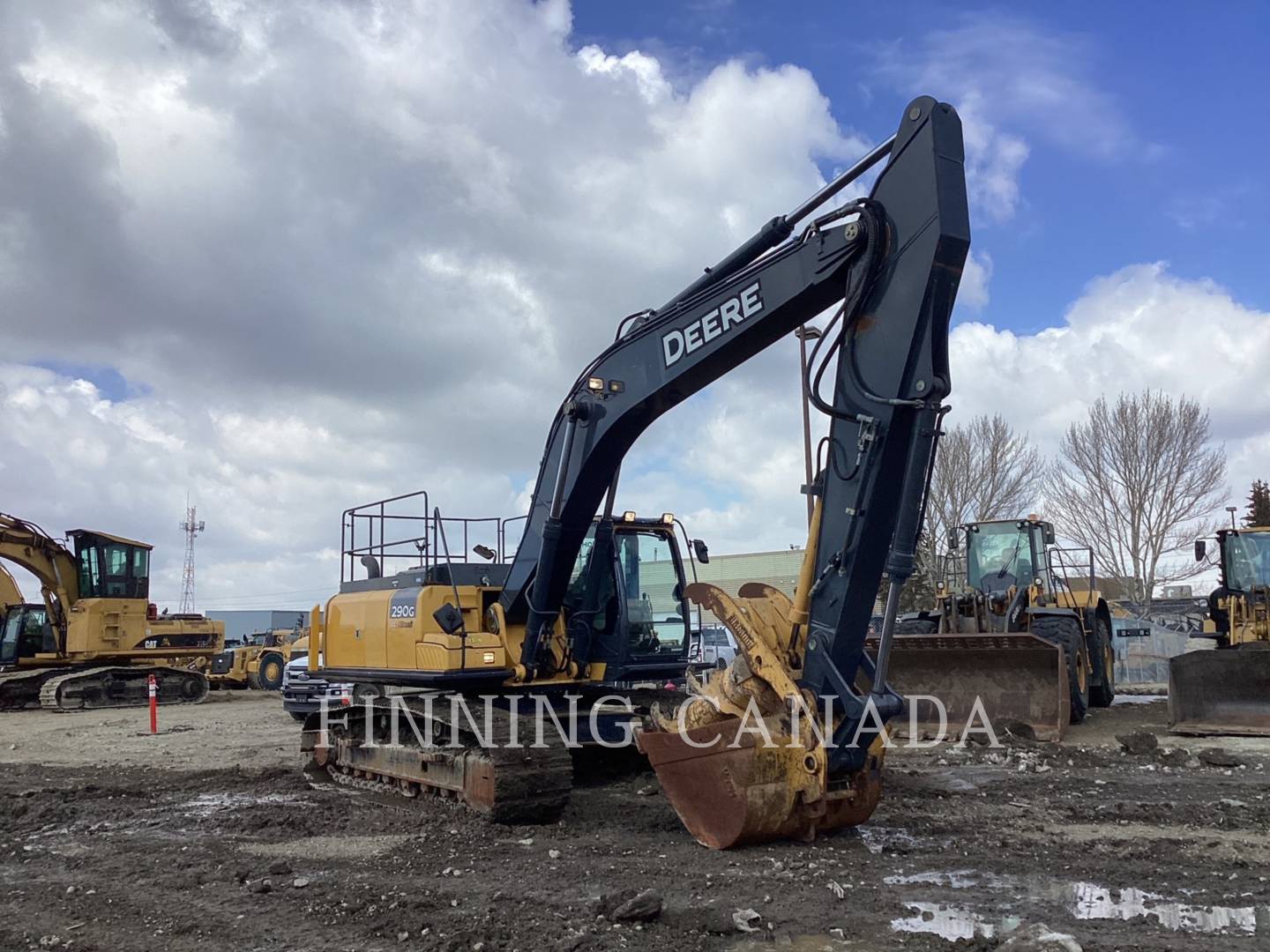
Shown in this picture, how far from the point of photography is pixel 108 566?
2308cm

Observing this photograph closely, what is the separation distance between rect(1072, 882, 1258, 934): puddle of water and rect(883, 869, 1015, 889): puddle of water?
0.42 meters

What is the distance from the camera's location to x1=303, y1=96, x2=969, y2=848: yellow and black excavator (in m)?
6.29

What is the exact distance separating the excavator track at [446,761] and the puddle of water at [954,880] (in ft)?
9.27

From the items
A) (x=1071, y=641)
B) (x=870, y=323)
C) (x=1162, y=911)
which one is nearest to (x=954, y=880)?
(x=1162, y=911)

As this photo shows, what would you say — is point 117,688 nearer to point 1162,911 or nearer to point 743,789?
point 743,789

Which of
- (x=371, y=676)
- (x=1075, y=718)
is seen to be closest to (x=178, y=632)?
(x=371, y=676)

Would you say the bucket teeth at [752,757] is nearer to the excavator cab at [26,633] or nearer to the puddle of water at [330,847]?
the puddle of water at [330,847]

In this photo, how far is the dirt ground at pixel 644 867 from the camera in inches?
206

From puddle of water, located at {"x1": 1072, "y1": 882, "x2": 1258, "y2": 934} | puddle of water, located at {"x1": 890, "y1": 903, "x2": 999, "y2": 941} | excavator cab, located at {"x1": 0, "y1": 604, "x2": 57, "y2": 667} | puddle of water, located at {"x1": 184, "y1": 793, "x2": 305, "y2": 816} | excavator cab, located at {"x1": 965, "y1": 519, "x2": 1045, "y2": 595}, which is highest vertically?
excavator cab, located at {"x1": 965, "y1": 519, "x2": 1045, "y2": 595}

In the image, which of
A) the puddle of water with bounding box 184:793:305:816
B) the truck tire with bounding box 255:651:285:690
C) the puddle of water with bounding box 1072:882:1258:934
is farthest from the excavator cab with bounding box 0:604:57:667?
the puddle of water with bounding box 1072:882:1258:934

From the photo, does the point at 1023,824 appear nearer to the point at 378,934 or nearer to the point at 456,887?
the point at 456,887

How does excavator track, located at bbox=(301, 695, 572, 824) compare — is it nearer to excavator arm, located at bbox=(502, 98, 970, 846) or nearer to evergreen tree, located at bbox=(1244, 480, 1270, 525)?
excavator arm, located at bbox=(502, 98, 970, 846)

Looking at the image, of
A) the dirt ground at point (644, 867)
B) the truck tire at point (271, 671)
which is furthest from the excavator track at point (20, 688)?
the dirt ground at point (644, 867)

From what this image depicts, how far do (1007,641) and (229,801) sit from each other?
8.17 meters
